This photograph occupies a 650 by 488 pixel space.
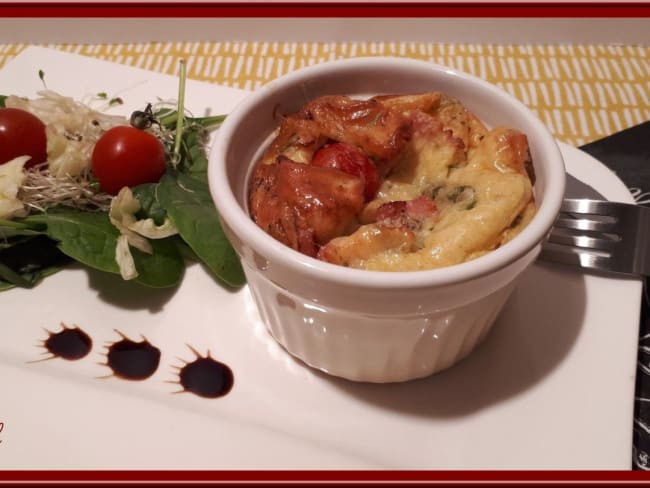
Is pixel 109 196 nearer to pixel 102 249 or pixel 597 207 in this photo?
pixel 102 249

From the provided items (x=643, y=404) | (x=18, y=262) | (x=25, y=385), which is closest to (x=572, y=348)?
(x=643, y=404)

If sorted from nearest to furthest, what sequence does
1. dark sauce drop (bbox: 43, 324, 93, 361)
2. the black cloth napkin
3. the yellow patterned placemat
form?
the black cloth napkin < dark sauce drop (bbox: 43, 324, 93, 361) < the yellow patterned placemat

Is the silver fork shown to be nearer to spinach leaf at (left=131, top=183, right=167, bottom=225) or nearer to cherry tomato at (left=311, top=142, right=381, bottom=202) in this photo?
cherry tomato at (left=311, top=142, right=381, bottom=202)

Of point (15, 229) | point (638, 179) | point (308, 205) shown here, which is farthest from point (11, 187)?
point (638, 179)

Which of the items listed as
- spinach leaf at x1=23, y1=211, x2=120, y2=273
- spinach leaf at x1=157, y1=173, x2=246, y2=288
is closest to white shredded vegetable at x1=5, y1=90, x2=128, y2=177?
spinach leaf at x1=23, y1=211, x2=120, y2=273

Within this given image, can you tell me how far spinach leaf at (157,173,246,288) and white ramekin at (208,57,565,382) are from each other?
0.25m

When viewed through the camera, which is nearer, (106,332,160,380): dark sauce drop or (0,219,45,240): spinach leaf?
(106,332,160,380): dark sauce drop

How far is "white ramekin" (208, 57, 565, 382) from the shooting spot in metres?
1.20

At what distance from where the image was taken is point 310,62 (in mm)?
3189

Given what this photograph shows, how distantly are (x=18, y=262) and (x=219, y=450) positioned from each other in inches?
39.6

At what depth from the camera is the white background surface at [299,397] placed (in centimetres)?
138

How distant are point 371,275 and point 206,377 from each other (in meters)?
0.65

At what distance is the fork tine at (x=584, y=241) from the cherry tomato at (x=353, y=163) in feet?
2.06

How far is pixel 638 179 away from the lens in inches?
85.8
